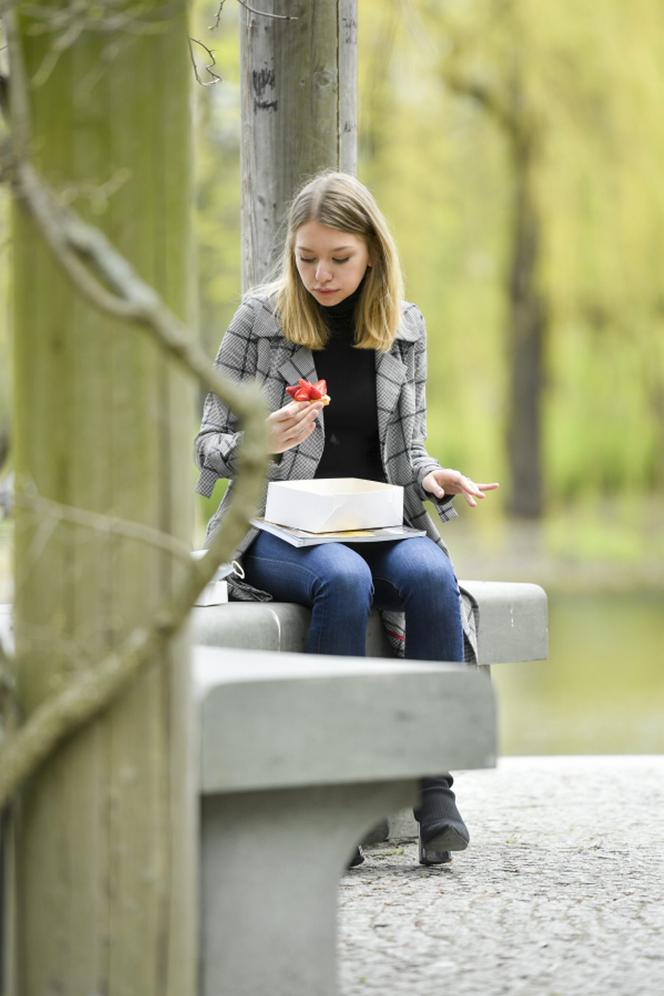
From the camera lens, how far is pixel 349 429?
3.89 m

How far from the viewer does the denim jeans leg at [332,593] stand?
352 centimetres

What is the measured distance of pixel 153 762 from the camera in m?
2.21

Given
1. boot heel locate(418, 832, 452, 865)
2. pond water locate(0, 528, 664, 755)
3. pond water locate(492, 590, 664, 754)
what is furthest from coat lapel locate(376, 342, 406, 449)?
pond water locate(492, 590, 664, 754)

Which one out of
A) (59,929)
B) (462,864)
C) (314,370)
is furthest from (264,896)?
(314,370)

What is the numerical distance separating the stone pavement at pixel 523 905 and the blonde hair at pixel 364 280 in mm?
1243

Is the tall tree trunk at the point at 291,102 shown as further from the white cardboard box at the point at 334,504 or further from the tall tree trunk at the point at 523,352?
the tall tree trunk at the point at 523,352

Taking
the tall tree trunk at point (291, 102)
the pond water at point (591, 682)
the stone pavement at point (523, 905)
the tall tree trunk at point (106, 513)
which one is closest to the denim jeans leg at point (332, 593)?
the stone pavement at point (523, 905)

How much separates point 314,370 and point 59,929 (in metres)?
1.87

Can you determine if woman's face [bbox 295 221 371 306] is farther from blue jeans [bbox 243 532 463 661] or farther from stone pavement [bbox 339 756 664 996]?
stone pavement [bbox 339 756 664 996]

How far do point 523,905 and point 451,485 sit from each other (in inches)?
37.2

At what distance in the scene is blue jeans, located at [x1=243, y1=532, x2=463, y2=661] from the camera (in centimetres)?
353

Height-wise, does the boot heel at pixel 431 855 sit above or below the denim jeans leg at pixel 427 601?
below

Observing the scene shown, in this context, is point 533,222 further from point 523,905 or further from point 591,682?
point 523,905

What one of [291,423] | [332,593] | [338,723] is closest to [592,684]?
[332,593]
